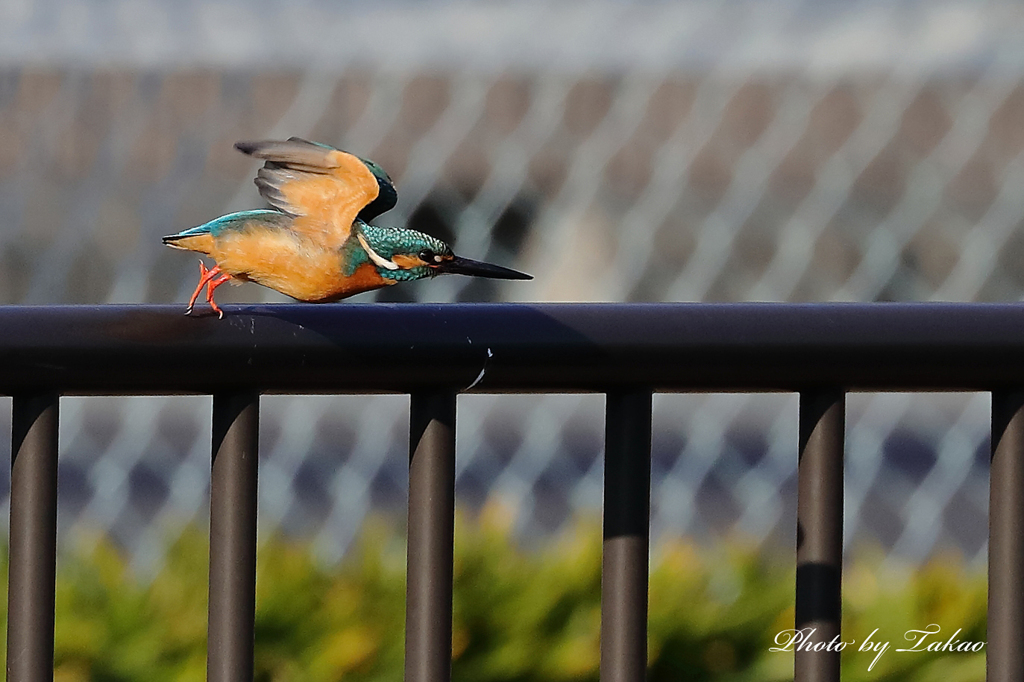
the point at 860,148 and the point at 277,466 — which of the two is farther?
the point at 860,148

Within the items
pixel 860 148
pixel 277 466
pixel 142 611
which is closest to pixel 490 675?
pixel 142 611

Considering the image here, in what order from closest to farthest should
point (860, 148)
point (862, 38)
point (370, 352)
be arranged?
point (370, 352) < point (862, 38) < point (860, 148)

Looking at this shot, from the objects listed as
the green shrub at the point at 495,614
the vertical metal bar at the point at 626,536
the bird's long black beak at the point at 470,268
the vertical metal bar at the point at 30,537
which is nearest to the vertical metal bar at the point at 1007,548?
the vertical metal bar at the point at 626,536

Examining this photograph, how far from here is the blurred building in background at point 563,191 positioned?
4.46 meters

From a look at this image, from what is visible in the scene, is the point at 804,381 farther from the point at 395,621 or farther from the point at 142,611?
the point at 142,611

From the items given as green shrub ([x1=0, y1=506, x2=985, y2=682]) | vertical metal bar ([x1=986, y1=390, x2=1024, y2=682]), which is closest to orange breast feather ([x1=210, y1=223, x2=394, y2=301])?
vertical metal bar ([x1=986, y1=390, x2=1024, y2=682])

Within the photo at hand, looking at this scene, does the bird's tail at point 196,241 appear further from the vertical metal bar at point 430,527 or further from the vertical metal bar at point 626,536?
the vertical metal bar at point 626,536

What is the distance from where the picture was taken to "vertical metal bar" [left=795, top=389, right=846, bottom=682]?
2.93ft

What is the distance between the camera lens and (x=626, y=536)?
0.88 meters

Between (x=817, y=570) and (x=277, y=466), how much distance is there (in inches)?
160

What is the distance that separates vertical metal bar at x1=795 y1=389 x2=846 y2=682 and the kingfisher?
232mm

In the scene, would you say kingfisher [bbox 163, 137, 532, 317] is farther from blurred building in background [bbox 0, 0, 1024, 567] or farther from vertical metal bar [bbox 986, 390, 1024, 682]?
blurred building in background [bbox 0, 0, 1024, 567]

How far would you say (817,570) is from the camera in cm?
90

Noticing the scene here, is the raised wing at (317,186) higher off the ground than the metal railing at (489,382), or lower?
higher
